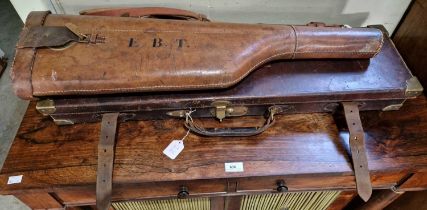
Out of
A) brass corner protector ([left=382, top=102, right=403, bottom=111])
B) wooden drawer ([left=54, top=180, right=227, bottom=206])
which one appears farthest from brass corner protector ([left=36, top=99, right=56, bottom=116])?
brass corner protector ([left=382, top=102, right=403, bottom=111])

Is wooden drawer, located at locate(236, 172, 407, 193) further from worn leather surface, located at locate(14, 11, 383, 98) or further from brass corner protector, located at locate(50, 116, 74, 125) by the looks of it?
brass corner protector, located at locate(50, 116, 74, 125)

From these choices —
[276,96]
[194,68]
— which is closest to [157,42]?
[194,68]

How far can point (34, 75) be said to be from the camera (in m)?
0.83

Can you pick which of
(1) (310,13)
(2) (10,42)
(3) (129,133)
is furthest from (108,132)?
(2) (10,42)

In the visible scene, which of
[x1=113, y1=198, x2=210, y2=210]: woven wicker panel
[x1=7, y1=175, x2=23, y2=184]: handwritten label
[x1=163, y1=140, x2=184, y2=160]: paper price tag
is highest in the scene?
[x1=163, y1=140, x2=184, y2=160]: paper price tag

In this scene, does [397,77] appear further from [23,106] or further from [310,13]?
[23,106]

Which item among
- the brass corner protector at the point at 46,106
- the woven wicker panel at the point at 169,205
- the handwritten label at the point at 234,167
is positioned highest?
the brass corner protector at the point at 46,106

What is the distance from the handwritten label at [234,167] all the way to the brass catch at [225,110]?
0.49 ft

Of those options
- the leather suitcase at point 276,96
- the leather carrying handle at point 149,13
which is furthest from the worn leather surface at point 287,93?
the leather carrying handle at point 149,13

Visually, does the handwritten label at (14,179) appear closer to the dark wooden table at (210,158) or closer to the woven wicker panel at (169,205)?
the dark wooden table at (210,158)

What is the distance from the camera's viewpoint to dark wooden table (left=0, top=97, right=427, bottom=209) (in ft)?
2.90

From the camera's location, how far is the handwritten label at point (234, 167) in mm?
894

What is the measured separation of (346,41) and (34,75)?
3.00 ft

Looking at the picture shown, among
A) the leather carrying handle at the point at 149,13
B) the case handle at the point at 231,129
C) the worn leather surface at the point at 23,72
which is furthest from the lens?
the leather carrying handle at the point at 149,13
